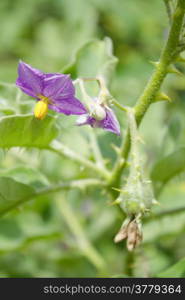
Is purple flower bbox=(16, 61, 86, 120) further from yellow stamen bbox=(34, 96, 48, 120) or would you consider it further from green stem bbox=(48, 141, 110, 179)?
green stem bbox=(48, 141, 110, 179)

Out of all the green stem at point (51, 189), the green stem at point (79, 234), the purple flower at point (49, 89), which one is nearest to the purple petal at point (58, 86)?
the purple flower at point (49, 89)

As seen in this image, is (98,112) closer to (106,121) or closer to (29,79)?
(106,121)

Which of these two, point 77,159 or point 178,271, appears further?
point 77,159

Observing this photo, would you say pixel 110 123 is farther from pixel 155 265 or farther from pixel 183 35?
pixel 155 265

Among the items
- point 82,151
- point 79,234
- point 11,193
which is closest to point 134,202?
point 11,193

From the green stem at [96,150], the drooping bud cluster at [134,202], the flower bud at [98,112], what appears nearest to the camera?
the drooping bud cluster at [134,202]

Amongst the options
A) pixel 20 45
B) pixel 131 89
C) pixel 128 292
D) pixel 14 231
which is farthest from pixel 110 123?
pixel 20 45

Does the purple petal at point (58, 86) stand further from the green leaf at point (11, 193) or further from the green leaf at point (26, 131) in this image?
the green leaf at point (11, 193)

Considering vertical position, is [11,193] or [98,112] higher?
[98,112]
